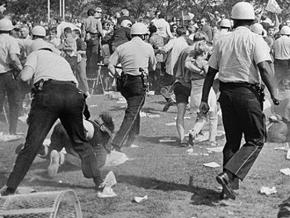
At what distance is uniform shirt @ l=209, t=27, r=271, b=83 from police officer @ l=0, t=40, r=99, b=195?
1.62m

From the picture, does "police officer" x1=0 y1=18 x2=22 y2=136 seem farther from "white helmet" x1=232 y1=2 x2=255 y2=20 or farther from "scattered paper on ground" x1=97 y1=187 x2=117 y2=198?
"white helmet" x1=232 y1=2 x2=255 y2=20

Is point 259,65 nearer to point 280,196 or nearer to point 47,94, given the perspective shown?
point 280,196

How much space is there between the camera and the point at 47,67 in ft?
23.6

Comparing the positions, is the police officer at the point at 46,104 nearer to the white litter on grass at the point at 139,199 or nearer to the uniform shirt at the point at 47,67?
the uniform shirt at the point at 47,67

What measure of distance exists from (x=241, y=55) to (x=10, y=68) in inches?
221

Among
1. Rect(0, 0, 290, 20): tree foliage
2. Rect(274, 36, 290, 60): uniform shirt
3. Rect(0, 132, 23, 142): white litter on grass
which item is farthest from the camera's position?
Rect(0, 0, 290, 20): tree foliage

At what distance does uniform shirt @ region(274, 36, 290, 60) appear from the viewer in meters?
16.1

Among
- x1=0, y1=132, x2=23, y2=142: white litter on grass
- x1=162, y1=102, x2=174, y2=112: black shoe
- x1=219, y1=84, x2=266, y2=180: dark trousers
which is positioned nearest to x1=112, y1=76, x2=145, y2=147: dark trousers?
x1=0, y1=132, x2=23, y2=142: white litter on grass

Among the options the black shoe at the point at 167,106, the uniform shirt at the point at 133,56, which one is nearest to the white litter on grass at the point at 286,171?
the uniform shirt at the point at 133,56

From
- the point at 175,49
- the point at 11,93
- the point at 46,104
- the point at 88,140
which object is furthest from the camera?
the point at 175,49

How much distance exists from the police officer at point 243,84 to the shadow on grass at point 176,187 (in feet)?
0.88

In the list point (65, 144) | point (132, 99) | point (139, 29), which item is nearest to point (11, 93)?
point (132, 99)

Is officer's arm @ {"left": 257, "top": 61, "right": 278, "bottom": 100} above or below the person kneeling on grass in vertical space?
above

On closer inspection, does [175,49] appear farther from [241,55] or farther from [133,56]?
[241,55]
